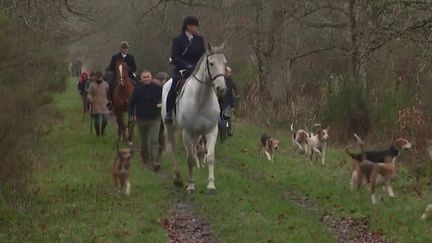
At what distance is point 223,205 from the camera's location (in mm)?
10438

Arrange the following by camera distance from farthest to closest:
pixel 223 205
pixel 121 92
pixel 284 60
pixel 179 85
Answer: pixel 284 60 → pixel 121 92 → pixel 179 85 → pixel 223 205

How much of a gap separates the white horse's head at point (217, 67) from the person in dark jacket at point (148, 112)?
3.47 m

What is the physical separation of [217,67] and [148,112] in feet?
12.9

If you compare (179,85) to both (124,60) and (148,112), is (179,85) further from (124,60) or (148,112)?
(124,60)

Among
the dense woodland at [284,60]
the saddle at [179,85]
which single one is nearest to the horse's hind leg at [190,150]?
the saddle at [179,85]

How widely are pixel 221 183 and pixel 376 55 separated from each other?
411 inches

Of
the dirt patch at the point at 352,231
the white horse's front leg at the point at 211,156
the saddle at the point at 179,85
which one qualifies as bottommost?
the dirt patch at the point at 352,231

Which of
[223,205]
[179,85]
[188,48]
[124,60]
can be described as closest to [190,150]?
[179,85]

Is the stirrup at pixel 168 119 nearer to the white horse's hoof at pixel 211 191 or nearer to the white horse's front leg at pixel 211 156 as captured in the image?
the white horse's front leg at pixel 211 156

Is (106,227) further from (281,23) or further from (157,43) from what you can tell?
(157,43)

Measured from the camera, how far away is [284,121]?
2388 cm

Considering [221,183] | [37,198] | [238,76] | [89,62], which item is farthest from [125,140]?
[89,62]

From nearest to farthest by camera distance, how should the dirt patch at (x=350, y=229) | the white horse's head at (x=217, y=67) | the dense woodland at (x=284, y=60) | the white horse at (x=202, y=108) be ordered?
1. the dirt patch at (x=350, y=229)
2. the dense woodland at (x=284, y=60)
3. the white horse's head at (x=217, y=67)
4. the white horse at (x=202, y=108)

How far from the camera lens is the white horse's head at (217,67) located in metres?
10.8
